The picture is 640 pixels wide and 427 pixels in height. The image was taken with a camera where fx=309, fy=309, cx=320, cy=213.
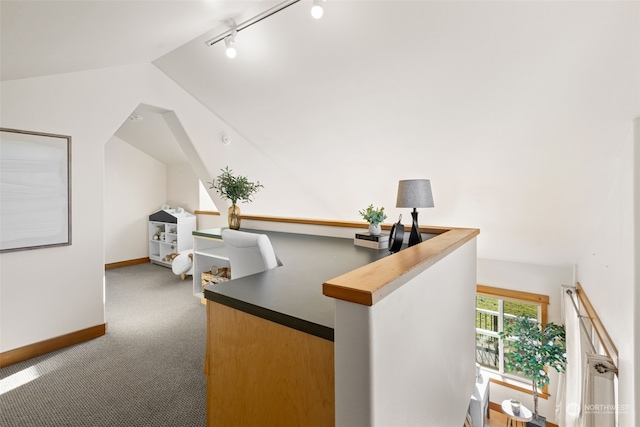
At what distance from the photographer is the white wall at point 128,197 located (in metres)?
5.29

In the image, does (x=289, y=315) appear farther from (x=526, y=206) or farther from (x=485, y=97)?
(x=526, y=206)

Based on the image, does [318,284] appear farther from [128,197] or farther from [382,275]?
[128,197]

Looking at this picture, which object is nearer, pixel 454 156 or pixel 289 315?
pixel 289 315

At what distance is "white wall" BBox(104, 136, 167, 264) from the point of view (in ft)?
17.4

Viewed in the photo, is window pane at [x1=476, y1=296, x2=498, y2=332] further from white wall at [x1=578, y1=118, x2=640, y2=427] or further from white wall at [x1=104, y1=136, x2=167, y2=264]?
white wall at [x1=104, y1=136, x2=167, y2=264]

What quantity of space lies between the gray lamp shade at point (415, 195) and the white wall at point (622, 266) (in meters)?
1.17

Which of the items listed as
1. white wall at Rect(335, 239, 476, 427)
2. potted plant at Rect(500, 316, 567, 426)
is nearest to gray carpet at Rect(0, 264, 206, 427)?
white wall at Rect(335, 239, 476, 427)

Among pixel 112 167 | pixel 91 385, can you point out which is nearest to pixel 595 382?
pixel 91 385

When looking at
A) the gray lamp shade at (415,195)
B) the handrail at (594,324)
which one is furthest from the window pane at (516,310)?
the gray lamp shade at (415,195)

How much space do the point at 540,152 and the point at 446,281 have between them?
6.08 ft

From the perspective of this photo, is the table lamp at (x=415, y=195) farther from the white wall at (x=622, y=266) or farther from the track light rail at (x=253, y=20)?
the track light rail at (x=253, y=20)

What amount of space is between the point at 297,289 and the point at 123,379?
1832 millimetres

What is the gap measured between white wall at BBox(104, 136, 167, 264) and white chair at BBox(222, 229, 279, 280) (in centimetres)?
471

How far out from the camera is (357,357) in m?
0.71
